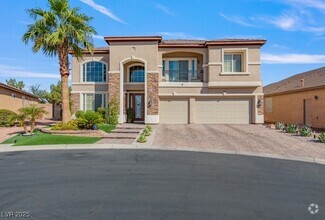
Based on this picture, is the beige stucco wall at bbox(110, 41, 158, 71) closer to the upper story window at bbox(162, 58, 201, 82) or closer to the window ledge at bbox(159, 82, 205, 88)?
the window ledge at bbox(159, 82, 205, 88)

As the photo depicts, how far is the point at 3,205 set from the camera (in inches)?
204

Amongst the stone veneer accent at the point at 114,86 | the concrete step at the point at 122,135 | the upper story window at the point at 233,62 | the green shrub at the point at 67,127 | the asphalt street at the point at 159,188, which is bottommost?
the asphalt street at the point at 159,188

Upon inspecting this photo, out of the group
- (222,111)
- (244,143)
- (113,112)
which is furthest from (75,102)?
(244,143)

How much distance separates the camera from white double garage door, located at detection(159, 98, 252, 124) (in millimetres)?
23047

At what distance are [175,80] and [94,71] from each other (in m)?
7.81

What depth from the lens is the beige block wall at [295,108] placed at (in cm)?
2062

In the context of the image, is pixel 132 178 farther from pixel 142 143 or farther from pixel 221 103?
pixel 221 103

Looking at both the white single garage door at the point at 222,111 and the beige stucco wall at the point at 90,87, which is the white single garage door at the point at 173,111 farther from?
the beige stucco wall at the point at 90,87

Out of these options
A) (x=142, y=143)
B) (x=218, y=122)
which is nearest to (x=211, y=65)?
(x=218, y=122)

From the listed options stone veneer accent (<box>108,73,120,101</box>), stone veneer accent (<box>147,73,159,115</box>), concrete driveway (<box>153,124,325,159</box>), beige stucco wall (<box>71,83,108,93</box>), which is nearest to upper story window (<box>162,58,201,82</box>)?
stone veneer accent (<box>147,73,159,115</box>)

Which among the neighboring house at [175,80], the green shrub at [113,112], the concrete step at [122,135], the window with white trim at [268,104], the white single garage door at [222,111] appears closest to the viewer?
the concrete step at [122,135]

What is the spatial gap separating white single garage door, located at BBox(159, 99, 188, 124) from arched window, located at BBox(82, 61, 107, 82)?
20.7ft

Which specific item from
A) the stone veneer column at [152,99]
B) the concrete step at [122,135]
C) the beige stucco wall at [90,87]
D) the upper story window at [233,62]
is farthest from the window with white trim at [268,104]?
the concrete step at [122,135]

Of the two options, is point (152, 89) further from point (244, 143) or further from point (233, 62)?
point (244, 143)
